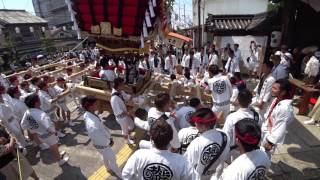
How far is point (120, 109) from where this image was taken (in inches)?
217

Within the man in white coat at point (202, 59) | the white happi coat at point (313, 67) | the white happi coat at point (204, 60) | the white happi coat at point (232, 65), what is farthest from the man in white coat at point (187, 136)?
the white happi coat at point (204, 60)

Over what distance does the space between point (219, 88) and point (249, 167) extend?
10.4ft

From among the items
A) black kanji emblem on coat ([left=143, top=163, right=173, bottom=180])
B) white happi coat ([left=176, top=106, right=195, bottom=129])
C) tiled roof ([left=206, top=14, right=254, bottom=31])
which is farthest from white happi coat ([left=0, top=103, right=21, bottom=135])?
tiled roof ([left=206, top=14, right=254, bottom=31])

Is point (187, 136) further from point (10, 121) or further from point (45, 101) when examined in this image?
point (10, 121)

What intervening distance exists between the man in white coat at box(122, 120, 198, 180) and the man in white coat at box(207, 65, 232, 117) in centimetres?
319

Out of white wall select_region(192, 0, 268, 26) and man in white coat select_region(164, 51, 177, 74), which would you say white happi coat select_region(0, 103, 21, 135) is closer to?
man in white coat select_region(164, 51, 177, 74)

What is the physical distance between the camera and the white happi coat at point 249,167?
2408 millimetres

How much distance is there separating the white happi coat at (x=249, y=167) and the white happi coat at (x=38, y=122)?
3833 mm

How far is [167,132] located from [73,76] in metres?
7.52

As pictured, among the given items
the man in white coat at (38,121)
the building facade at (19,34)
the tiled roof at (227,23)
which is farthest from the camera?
the building facade at (19,34)

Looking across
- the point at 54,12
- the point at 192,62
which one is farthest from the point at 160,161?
the point at 54,12

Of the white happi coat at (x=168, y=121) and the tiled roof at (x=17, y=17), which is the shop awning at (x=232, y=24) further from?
the tiled roof at (x=17, y=17)

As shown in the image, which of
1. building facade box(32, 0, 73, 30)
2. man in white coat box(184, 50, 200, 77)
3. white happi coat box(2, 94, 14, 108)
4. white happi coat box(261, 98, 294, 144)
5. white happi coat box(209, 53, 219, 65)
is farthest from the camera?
building facade box(32, 0, 73, 30)

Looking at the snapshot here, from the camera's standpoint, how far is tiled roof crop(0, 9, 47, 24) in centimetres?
2932
